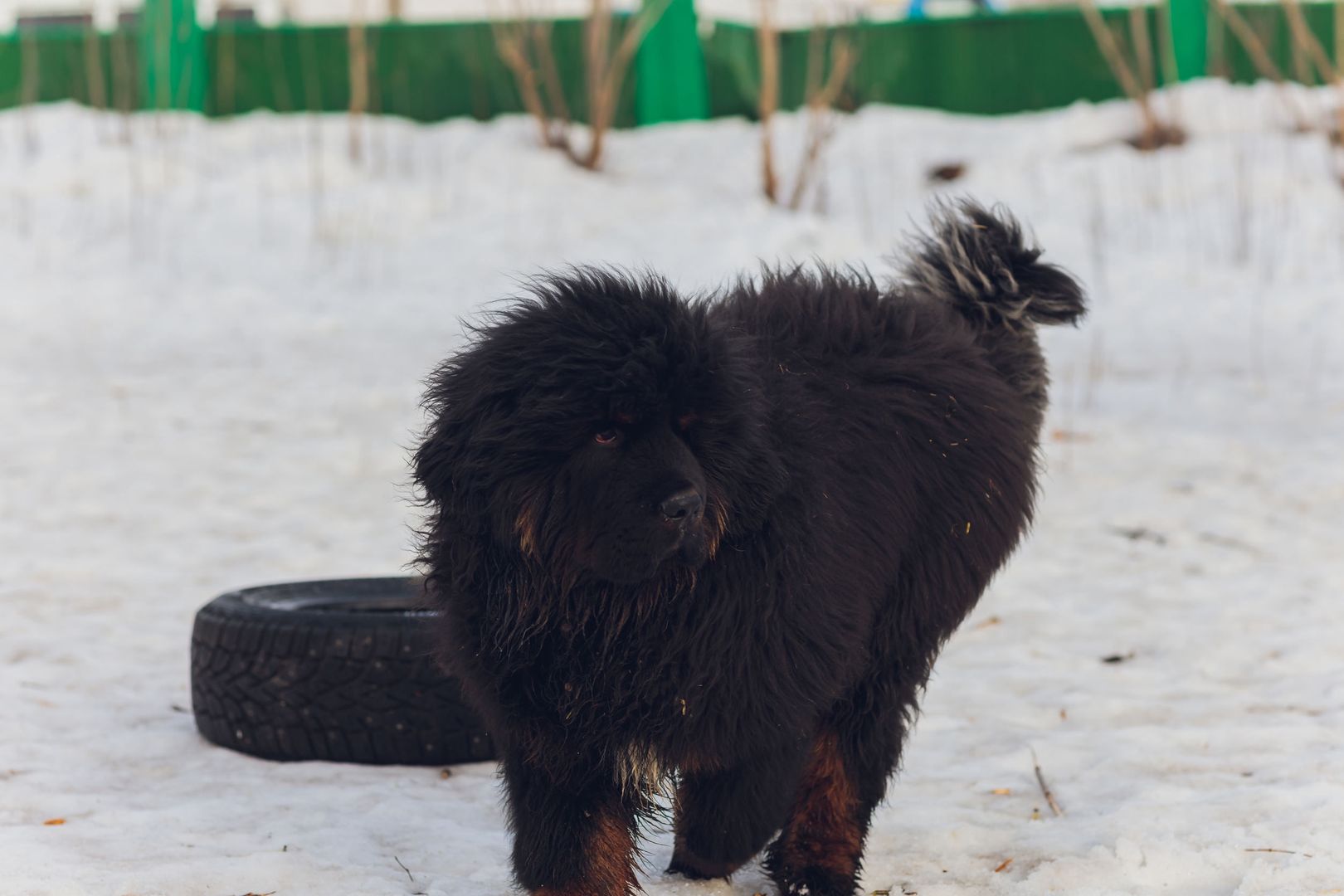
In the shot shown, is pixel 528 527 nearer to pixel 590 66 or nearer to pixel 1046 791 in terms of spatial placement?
pixel 1046 791

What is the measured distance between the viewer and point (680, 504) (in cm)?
264

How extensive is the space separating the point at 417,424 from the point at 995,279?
5.01 meters

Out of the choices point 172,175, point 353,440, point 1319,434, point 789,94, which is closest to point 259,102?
point 172,175

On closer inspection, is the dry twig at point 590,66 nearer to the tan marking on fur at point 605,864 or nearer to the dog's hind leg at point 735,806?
Answer: the dog's hind leg at point 735,806

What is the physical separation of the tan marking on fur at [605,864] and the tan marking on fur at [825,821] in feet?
1.68

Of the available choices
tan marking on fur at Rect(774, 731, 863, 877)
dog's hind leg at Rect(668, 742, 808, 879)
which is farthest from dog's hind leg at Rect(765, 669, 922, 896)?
dog's hind leg at Rect(668, 742, 808, 879)

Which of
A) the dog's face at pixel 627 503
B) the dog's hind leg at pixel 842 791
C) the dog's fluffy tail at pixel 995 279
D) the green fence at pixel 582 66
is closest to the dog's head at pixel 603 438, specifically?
the dog's face at pixel 627 503

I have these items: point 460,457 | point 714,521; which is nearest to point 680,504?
point 714,521

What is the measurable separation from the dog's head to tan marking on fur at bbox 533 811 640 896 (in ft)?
1.99

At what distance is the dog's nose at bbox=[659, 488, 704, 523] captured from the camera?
2.63 m

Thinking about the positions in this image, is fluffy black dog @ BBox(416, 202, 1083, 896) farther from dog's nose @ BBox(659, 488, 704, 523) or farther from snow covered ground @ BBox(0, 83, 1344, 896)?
snow covered ground @ BBox(0, 83, 1344, 896)

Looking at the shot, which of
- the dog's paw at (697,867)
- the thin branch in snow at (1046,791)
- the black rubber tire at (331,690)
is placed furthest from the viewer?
the black rubber tire at (331,690)

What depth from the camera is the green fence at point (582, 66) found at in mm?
17594

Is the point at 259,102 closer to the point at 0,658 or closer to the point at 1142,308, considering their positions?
the point at 1142,308
